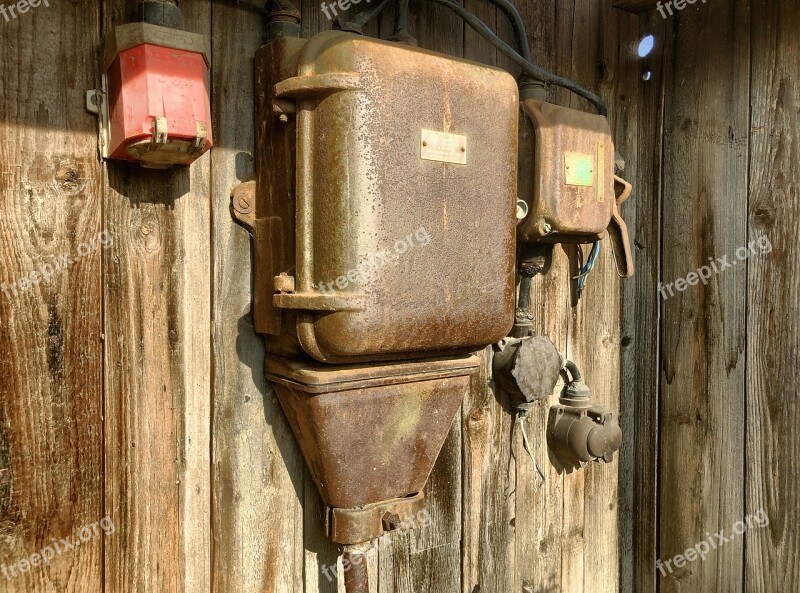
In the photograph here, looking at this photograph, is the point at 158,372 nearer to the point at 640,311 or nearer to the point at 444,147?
the point at 444,147

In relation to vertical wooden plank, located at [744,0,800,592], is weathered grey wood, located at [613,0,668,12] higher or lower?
higher

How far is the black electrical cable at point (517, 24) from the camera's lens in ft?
4.29

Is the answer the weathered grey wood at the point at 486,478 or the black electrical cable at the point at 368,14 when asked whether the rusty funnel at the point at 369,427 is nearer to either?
the weathered grey wood at the point at 486,478

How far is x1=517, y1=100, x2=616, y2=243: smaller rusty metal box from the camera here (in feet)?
4.17

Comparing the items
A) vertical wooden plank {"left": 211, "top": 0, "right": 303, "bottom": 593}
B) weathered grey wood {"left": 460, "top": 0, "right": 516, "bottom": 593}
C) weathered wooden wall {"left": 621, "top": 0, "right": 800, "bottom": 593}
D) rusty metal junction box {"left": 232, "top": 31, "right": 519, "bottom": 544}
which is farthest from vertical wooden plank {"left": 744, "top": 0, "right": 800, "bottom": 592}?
vertical wooden plank {"left": 211, "top": 0, "right": 303, "bottom": 593}

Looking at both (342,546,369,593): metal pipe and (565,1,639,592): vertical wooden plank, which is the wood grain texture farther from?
(342,546,369,593): metal pipe

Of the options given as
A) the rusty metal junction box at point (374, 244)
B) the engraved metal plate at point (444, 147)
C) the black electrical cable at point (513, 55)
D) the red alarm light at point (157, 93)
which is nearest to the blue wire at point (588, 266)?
the black electrical cable at point (513, 55)

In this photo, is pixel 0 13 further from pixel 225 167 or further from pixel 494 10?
pixel 494 10

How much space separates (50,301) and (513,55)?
2.95 feet

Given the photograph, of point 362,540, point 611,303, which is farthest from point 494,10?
point 362,540

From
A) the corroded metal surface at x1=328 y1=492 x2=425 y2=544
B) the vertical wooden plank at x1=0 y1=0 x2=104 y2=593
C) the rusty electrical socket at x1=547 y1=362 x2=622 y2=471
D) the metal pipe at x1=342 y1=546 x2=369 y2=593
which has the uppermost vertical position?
the vertical wooden plank at x1=0 y1=0 x2=104 y2=593

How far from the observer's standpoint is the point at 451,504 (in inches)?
54.1

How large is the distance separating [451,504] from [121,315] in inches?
29.2

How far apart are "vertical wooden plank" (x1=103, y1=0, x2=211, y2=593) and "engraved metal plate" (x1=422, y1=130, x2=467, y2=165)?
341 mm
